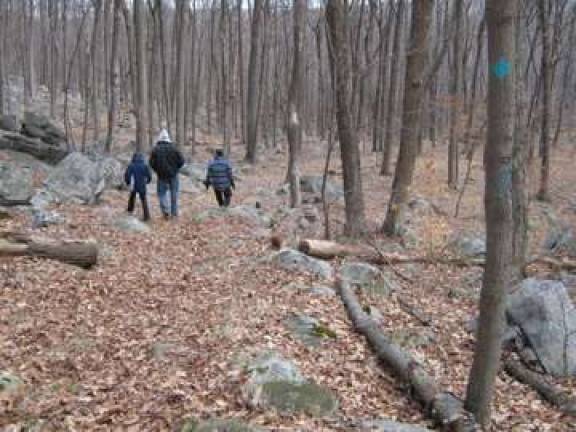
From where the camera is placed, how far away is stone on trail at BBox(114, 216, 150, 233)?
447 inches

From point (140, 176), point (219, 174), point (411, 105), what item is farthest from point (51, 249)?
point (411, 105)

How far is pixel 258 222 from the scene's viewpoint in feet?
43.3

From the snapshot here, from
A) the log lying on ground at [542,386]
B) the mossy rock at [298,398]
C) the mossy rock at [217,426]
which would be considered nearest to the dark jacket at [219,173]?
the log lying on ground at [542,386]

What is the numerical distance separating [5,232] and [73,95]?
43.8 metres

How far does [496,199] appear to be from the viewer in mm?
4625

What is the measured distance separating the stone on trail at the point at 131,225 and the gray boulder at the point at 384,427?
7621 millimetres

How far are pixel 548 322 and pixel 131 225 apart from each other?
7984 millimetres

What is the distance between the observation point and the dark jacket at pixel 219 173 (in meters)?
13.9

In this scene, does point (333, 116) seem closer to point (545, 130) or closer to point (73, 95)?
point (545, 130)

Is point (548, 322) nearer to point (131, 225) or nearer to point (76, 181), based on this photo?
point (131, 225)

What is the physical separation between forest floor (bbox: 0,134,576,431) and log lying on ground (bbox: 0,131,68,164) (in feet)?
22.7

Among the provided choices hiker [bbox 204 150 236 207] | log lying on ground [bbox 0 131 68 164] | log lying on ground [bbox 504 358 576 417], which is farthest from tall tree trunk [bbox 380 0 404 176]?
log lying on ground [bbox 504 358 576 417]

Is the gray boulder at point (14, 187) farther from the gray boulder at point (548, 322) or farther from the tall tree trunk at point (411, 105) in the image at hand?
the gray boulder at point (548, 322)

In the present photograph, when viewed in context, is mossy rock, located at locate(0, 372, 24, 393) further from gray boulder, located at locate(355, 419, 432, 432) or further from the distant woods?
the distant woods
